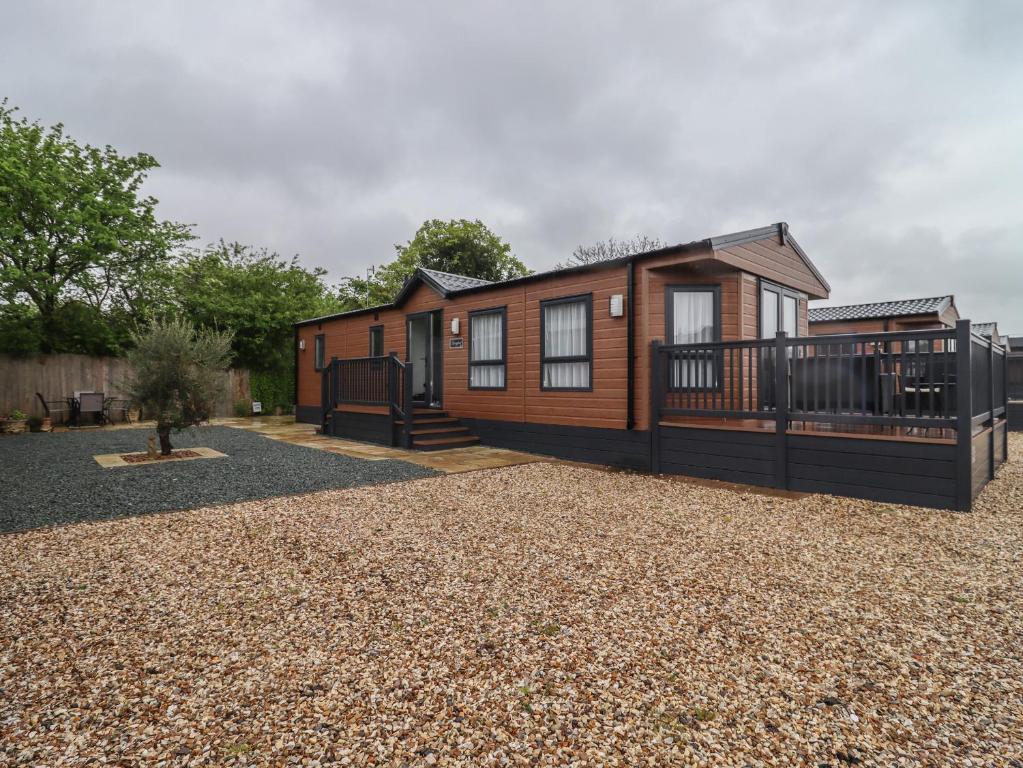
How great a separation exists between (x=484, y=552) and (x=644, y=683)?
172cm

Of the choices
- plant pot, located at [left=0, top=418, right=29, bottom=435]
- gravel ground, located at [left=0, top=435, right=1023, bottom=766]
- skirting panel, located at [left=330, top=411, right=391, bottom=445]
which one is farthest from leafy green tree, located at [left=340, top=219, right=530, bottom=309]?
gravel ground, located at [left=0, top=435, right=1023, bottom=766]

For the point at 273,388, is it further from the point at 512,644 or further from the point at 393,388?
the point at 512,644

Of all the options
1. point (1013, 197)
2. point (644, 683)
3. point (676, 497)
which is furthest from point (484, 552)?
point (1013, 197)

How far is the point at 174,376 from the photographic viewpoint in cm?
724

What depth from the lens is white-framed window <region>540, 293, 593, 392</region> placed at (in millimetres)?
7465

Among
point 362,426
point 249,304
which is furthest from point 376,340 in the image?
point 249,304

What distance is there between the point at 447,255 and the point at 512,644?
25.8m

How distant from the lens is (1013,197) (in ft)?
43.3

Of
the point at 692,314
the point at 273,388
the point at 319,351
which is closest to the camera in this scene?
the point at 692,314

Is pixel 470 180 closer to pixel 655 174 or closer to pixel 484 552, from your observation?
pixel 655 174

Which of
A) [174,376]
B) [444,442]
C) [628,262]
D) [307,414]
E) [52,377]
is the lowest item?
[444,442]

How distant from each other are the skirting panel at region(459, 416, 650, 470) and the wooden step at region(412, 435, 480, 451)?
0.17 metres

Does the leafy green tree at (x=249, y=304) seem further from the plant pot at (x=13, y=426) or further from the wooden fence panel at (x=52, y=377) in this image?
the plant pot at (x=13, y=426)

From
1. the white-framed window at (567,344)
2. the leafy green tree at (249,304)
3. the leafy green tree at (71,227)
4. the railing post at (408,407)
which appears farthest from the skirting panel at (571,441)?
the leafy green tree at (71,227)
